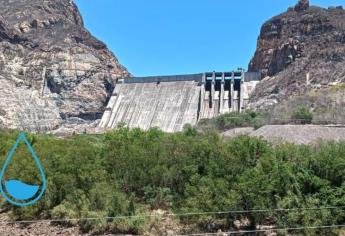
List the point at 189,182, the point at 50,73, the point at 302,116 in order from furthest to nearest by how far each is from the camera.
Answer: the point at 50,73 → the point at 302,116 → the point at 189,182

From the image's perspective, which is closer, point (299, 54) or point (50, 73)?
point (299, 54)

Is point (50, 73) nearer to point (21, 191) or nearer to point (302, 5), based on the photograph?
point (302, 5)

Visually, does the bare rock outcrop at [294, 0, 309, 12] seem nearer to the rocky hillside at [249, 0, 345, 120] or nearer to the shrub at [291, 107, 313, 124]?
the rocky hillside at [249, 0, 345, 120]

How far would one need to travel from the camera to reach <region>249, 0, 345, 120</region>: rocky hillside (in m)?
59.8

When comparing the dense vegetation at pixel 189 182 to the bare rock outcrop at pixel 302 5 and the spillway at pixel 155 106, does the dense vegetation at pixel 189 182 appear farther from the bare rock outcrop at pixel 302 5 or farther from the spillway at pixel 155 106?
the bare rock outcrop at pixel 302 5

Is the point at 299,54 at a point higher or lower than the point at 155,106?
higher

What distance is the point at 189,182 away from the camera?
21.1 m

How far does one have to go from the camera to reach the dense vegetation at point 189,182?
17.9 meters

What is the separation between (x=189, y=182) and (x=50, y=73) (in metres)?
55.6

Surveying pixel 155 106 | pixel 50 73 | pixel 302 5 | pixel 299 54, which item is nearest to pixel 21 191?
pixel 155 106

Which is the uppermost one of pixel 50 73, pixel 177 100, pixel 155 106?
pixel 50 73

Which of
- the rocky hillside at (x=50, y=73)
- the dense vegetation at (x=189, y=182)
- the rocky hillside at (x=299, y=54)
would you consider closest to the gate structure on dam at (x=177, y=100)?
the rocky hillside at (x=299, y=54)

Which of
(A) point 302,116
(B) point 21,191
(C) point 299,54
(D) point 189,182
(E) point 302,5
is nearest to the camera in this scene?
(D) point 189,182

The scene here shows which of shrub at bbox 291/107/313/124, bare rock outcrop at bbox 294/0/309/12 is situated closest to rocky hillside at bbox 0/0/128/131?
bare rock outcrop at bbox 294/0/309/12
